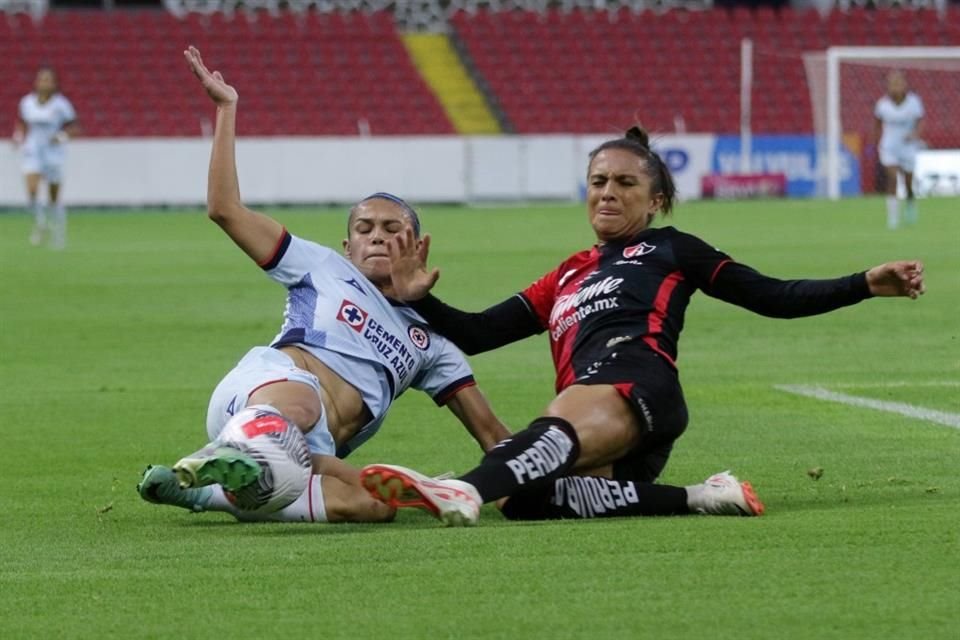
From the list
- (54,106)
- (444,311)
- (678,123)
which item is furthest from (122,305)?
(678,123)

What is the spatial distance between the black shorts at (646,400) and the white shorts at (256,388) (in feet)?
2.75

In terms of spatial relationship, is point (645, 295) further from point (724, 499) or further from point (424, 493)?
point (424, 493)

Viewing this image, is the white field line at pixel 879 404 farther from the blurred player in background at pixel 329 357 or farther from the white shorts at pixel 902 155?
the white shorts at pixel 902 155

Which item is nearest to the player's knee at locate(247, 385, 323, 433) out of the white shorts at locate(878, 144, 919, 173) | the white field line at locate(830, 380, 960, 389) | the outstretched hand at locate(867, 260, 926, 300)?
the outstretched hand at locate(867, 260, 926, 300)

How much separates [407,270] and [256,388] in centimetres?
90

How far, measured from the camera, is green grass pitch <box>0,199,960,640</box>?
4328 millimetres

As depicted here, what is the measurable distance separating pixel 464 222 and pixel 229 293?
1342 centimetres

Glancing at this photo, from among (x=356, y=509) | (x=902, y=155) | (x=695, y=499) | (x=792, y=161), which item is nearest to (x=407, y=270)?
(x=356, y=509)

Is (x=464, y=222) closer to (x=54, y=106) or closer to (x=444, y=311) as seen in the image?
(x=54, y=106)

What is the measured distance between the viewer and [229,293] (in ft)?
55.0

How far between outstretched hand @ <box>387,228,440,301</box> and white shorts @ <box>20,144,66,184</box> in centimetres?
2195

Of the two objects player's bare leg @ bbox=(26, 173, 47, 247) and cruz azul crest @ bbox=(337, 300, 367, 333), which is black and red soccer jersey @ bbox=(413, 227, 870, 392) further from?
player's bare leg @ bbox=(26, 173, 47, 247)

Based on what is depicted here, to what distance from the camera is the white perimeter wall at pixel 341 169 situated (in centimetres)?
3631

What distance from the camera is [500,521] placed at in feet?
19.4
